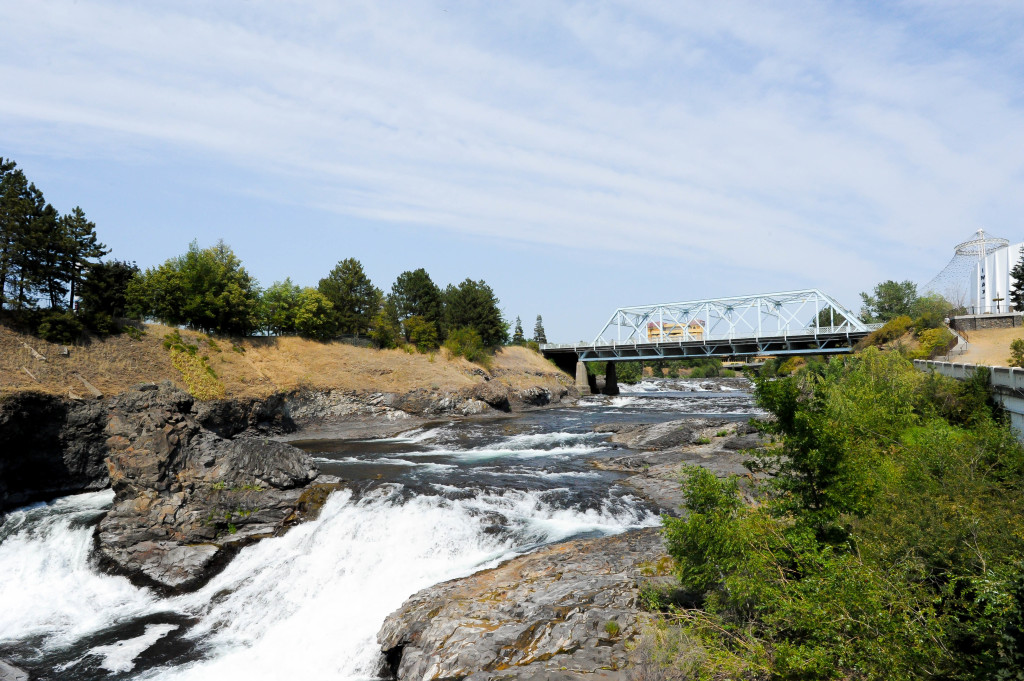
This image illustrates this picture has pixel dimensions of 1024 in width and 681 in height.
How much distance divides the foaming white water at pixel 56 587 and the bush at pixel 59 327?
67.1ft

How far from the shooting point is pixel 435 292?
85.9 m

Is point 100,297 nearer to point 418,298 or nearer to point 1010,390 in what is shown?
point 418,298

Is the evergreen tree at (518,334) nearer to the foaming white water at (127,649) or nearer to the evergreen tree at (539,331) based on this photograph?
the evergreen tree at (539,331)

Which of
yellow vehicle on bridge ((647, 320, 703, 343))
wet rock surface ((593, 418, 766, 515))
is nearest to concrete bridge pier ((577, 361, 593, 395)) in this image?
yellow vehicle on bridge ((647, 320, 703, 343))

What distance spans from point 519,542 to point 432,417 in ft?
135

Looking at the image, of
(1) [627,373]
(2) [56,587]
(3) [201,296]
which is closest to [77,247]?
(3) [201,296]

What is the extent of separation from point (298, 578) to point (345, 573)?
144cm

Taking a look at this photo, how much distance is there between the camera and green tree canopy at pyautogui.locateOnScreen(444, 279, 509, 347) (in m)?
89.6

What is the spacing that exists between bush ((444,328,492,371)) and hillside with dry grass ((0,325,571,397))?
1.46 metres

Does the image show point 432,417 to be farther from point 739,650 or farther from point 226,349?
point 739,650

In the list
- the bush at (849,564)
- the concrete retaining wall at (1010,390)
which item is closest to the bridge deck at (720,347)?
the concrete retaining wall at (1010,390)

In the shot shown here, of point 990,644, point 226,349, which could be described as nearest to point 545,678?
point 990,644

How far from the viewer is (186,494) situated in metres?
22.5

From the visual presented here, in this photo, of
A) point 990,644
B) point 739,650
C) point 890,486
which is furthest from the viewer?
point 890,486
